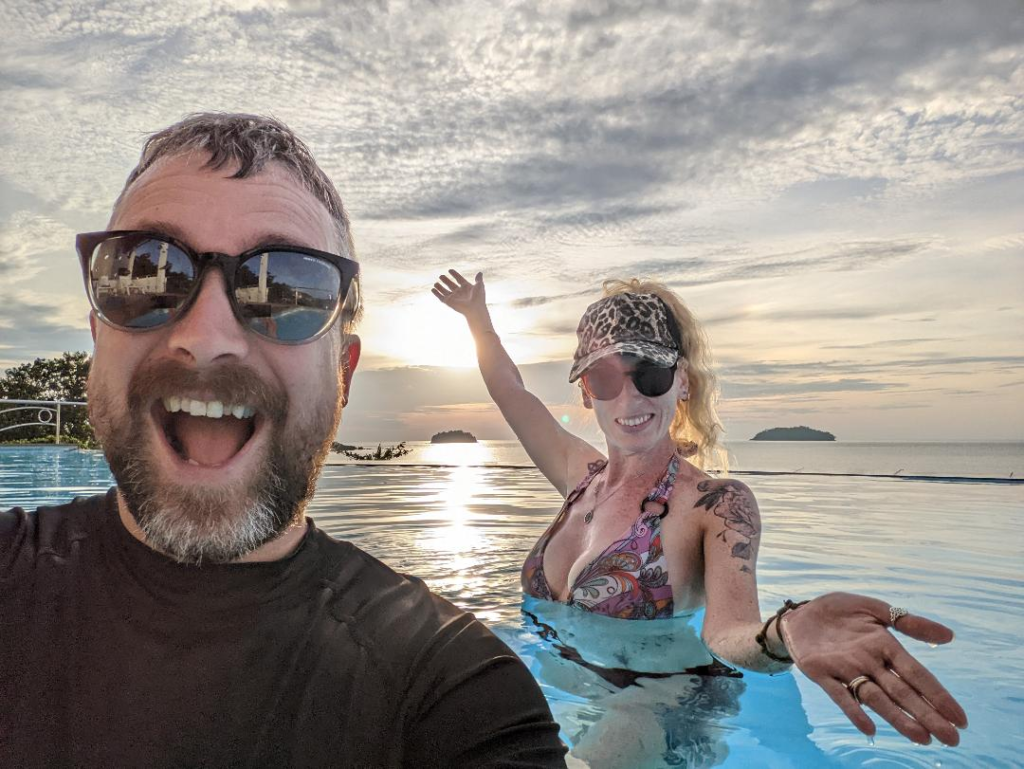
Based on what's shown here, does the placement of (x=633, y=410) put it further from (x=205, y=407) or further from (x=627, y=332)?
(x=205, y=407)

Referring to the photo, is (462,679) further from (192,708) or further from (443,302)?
(443,302)

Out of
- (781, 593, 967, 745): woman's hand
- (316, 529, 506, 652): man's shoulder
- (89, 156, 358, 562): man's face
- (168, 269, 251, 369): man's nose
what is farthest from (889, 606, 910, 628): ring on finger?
(168, 269, 251, 369): man's nose

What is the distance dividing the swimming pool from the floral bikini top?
18 centimetres

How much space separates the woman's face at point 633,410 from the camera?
441cm

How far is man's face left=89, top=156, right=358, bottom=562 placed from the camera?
68.8 inches

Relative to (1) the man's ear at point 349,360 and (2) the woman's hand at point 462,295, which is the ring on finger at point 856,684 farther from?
(2) the woman's hand at point 462,295

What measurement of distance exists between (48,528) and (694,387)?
3.80 metres

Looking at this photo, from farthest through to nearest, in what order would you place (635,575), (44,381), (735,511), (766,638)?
(44,381), (635,575), (735,511), (766,638)

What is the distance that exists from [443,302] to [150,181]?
13.6 ft

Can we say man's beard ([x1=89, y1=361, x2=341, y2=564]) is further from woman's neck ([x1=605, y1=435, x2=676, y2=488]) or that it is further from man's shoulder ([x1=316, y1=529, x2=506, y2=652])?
woman's neck ([x1=605, y1=435, x2=676, y2=488])

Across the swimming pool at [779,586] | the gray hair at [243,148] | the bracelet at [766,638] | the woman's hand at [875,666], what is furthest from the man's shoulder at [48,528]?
the swimming pool at [779,586]

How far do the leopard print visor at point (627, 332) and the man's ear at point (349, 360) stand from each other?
227 centimetres

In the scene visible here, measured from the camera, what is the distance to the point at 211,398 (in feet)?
5.84

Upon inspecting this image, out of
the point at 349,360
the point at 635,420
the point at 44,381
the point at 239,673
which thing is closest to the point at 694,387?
the point at 635,420
